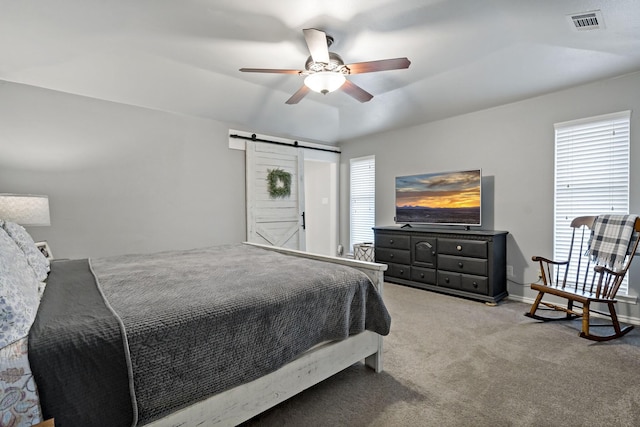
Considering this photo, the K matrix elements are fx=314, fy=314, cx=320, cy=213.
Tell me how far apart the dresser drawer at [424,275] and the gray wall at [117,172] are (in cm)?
261

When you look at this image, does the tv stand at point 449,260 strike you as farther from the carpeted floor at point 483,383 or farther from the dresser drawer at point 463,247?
the carpeted floor at point 483,383

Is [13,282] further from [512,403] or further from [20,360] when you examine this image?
[512,403]

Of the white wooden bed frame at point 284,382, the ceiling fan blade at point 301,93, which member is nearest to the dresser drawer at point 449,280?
the white wooden bed frame at point 284,382

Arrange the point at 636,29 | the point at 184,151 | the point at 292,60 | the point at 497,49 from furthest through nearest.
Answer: the point at 184,151 < the point at 292,60 < the point at 497,49 < the point at 636,29

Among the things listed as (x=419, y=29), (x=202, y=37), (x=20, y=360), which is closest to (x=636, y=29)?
(x=419, y=29)

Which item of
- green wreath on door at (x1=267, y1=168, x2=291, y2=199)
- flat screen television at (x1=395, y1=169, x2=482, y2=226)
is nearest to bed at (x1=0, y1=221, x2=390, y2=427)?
flat screen television at (x1=395, y1=169, x2=482, y2=226)

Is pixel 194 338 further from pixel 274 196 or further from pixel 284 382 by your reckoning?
pixel 274 196

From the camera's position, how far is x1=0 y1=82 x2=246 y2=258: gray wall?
319cm

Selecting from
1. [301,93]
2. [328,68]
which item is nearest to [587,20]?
[328,68]

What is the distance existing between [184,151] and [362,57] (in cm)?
262

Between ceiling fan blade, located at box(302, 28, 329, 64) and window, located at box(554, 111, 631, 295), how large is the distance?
288 cm

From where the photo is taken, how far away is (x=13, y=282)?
47.3 inches

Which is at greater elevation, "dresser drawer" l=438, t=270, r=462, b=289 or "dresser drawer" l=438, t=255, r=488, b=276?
"dresser drawer" l=438, t=255, r=488, b=276

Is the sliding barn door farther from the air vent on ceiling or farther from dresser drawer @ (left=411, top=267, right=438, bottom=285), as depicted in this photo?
the air vent on ceiling
